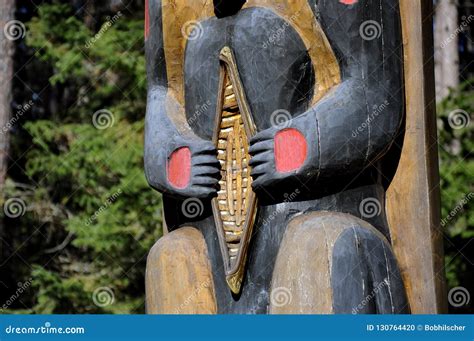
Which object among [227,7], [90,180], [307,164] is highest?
[227,7]

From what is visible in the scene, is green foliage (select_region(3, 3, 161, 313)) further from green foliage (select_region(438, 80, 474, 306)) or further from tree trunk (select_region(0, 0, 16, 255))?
green foliage (select_region(438, 80, 474, 306))

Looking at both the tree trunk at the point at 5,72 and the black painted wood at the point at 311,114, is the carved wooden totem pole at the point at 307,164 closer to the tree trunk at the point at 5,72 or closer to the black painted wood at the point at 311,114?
the black painted wood at the point at 311,114

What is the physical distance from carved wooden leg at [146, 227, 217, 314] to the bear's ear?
0.93 meters

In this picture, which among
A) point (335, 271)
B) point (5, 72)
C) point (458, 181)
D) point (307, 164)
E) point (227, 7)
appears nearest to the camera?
point (335, 271)

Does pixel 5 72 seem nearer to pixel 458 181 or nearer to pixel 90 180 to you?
pixel 90 180

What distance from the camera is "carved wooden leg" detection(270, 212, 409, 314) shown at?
149 inches

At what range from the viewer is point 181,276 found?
4.20 m

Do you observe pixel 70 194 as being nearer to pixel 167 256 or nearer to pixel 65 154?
pixel 65 154

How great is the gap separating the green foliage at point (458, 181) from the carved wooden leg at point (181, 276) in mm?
4521

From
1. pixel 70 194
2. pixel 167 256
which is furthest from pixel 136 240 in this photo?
pixel 167 256

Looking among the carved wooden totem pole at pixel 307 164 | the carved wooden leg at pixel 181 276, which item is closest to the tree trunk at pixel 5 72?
the carved wooden leg at pixel 181 276

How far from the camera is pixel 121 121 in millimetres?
9539

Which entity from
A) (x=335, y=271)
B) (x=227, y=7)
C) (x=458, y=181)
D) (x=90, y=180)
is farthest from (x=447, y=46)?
(x=335, y=271)

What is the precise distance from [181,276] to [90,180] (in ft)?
17.0
